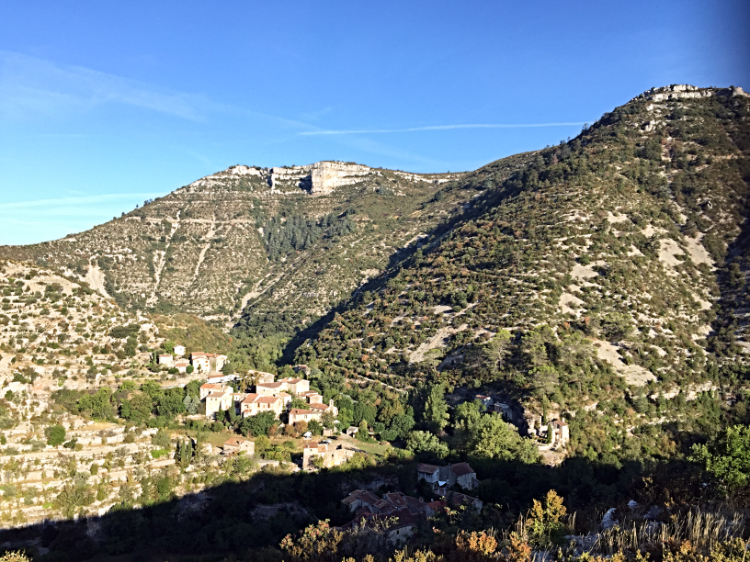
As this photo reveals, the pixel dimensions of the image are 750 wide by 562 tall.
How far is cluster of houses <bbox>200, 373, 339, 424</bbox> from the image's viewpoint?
34.7m

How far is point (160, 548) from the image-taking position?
23141 mm

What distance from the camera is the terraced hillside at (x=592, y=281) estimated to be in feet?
130

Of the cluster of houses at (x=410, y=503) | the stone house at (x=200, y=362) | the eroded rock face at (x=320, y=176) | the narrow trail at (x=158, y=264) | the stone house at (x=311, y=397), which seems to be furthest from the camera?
the eroded rock face at (x=320, y=176)

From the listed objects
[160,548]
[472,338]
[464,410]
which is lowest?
[160,548]

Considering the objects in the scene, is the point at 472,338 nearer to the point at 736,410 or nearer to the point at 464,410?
the point at 464,410

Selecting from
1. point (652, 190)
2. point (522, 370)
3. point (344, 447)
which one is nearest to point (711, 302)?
point (652, 190)

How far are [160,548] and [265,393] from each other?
1452cm

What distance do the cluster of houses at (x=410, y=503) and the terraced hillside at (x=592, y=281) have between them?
9.19 m

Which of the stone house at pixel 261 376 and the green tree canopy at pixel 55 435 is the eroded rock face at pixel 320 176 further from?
the green tree canopy at pixel 55 435

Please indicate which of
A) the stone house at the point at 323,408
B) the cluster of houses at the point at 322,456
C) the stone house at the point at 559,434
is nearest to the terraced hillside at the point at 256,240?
the stone house at the point at 323,408

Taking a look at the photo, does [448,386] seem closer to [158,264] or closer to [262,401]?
[262,401]

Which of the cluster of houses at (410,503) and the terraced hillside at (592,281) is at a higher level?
the terraced hillside at (592,281)

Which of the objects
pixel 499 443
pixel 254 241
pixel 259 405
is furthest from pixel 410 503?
pixel 254 241

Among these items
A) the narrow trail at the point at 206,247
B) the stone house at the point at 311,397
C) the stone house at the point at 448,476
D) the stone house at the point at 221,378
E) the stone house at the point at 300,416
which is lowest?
the stone house at the point at 448,476
